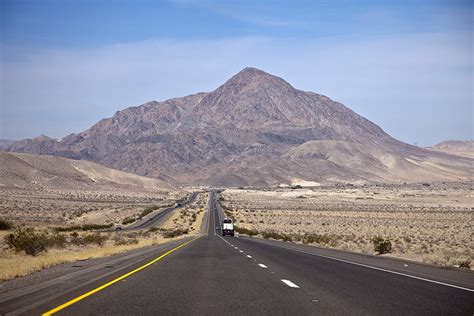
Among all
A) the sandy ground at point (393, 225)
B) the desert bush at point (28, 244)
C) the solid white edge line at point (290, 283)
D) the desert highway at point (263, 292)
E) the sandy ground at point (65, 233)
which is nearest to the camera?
the desert highway at point (263, 292)

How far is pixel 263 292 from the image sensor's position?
13055 mm

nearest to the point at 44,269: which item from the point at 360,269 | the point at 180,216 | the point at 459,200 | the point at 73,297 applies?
the point at 73,297

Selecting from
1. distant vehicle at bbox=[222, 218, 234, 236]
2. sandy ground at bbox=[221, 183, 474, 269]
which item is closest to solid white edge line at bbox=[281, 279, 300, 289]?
sandy ground at bbox=[221, 183, 474, 269]

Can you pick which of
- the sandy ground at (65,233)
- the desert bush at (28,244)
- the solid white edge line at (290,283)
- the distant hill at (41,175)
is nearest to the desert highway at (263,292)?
the solid white edge line at (290,283)

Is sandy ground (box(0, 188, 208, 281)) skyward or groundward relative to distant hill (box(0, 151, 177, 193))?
groundward

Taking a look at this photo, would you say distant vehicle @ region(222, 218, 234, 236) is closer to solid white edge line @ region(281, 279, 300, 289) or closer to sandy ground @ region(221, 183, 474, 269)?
sandy ground @ region(221, 183, 474, 269)

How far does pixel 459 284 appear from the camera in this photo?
15.1 metres

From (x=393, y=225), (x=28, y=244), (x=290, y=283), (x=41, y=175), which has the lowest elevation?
(x=393, y=225)

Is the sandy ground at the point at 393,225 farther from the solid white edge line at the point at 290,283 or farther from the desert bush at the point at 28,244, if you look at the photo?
the desert bush at the point at 28,244

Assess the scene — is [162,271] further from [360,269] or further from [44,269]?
[360,269]

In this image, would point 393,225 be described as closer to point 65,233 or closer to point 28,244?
point 65,233

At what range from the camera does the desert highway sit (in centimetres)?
1065

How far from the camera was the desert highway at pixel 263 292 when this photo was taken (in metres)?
10.6

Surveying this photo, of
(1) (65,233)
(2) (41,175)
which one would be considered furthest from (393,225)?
(2) (41,175)
